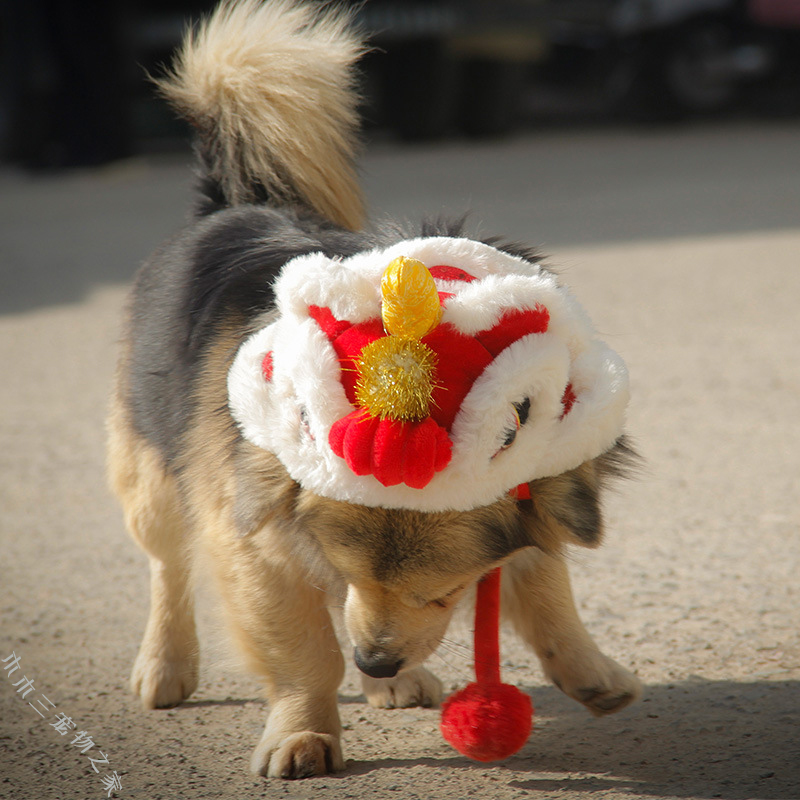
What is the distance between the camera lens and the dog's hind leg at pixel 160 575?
276 centimetres

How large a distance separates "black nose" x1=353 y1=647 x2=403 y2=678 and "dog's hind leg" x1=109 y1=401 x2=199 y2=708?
0.79 meters

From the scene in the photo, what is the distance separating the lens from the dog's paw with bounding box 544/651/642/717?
8.20 ft

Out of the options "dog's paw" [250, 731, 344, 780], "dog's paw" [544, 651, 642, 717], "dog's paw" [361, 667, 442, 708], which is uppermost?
"dog's paw" [544, 651, 642, 717]

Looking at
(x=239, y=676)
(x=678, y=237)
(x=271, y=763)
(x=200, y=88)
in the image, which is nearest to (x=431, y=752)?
(x=271, y=763)

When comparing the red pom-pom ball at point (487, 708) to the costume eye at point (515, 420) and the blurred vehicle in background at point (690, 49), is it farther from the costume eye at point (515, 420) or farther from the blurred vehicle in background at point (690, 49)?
the blurred vehicle in background at point (690, 49)

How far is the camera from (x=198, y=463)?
8.18ft

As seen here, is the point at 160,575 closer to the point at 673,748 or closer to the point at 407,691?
the point at 407,691

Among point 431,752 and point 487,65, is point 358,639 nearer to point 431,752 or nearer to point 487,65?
point 431,752

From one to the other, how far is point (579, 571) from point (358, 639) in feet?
4.65

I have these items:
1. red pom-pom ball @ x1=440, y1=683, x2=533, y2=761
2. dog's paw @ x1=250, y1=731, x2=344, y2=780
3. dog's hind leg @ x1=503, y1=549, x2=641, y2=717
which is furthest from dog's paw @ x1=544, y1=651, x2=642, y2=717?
dog's paw @ x1=250, y1=731, x2=344, y2=780

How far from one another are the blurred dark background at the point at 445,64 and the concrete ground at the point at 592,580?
10.2ft

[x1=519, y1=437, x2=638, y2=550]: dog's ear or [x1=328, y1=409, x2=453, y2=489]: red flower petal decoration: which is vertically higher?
[x1=328, y1=409, x2=453, y2=489]: red flower petal decoration

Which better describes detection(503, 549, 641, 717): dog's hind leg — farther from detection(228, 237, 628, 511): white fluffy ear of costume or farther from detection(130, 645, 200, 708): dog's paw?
detection(130, 645, 200, 708): dog's paw

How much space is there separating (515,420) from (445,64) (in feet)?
34.0
